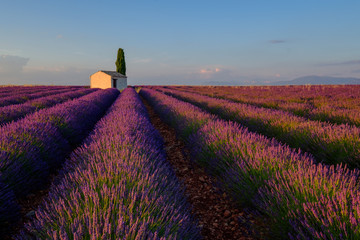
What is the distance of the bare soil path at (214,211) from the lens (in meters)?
2.43

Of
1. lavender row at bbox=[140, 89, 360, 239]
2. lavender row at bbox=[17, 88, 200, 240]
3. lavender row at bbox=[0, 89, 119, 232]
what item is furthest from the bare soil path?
lavender row at bbox=[0, 89, 119, 232]

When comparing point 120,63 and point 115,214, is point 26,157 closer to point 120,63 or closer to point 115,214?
point 115,214

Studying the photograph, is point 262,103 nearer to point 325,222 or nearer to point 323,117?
point 323,117

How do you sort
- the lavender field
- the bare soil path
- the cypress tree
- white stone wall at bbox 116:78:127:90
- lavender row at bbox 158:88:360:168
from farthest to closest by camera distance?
the cypress tree
white stone wall at bbox 116:78:127:90
lavender row at bbox 158:88:360:168
the bare soil path
the lavender field

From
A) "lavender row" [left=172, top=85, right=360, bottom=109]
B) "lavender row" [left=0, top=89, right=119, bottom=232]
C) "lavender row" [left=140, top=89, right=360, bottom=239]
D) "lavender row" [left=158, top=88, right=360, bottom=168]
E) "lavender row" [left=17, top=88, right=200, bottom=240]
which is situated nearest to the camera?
"lavender row" [left=17, top=88, right=200, bottom=240]

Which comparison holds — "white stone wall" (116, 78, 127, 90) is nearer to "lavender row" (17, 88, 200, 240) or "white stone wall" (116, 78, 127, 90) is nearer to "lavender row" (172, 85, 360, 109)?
"lavender row" (172, 85, 360, 109)

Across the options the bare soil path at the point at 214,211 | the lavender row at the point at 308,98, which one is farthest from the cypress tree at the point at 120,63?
A: the bare soil path at the point at 214,211

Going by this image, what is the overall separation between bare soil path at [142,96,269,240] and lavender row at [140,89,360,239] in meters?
0.20

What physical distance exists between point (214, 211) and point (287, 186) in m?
1.16

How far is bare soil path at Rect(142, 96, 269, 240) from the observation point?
2.43m

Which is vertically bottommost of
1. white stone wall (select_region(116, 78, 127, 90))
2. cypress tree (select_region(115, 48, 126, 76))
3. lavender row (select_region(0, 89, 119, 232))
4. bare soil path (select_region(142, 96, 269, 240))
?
bare soil path (select_region(142, 96, 269, 240))

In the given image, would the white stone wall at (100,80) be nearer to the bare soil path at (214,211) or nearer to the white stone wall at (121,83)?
the white stone wall at (121,83)

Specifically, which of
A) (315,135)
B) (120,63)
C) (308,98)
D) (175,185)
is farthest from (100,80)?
(175,185)

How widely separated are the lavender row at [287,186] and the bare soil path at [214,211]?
20 cm
